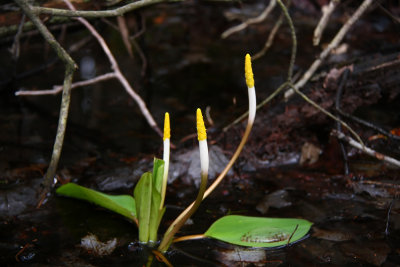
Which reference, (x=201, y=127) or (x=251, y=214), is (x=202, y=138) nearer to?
(x=201, y=127)

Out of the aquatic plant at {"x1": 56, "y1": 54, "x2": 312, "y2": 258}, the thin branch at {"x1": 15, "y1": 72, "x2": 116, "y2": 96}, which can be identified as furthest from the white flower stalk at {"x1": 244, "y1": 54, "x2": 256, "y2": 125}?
the thin branch at {"x1": 15, "y1": 72, "x2": 116, "y2": 96}

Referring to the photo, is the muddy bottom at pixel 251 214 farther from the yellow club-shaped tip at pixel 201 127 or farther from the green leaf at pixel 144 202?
the yellow club-shaped tip at pixel 201 127

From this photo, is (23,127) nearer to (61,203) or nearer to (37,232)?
(61,203)

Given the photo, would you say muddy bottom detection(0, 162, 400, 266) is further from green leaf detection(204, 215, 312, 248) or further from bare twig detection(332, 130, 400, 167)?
bare twig detection(332, 130, 400, 167)

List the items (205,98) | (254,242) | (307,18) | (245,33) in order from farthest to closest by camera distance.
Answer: (307,18) < (245,33) < (205,98) < (254,242)

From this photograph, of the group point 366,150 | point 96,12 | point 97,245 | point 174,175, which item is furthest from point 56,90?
point 366,150

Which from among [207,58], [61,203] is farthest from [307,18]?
[61,203]

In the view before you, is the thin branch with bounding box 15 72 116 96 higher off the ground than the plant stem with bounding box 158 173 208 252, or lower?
higher
